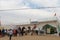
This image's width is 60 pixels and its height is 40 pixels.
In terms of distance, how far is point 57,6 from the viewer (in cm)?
700

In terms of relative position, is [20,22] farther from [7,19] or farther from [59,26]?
[59,26]

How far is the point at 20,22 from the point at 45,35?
0.82 meters

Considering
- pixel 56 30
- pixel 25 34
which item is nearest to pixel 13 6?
pixel 25 34

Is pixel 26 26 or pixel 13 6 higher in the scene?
pixel 13 6

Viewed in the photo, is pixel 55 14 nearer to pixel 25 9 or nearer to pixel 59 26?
pixel 59 26

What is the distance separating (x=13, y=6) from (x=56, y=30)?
4.73 feet

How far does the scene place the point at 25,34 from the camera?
6.92m

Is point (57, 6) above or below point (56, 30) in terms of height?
above

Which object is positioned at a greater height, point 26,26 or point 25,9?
point 25,9

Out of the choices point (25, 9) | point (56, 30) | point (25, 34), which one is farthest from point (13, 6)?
point (56, 30)

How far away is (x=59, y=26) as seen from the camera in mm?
6930

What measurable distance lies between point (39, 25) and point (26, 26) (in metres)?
0.37

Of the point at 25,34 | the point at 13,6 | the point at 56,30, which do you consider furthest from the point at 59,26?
the point at 13,6

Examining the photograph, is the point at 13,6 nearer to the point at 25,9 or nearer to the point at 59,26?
the point at 25,9
